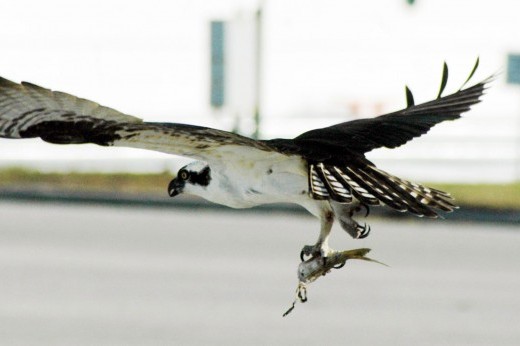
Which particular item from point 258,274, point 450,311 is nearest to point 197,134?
point 450,311

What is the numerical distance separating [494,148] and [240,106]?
561 centimetres

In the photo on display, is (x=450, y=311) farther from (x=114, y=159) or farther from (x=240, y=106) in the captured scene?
(x=114, y=159)

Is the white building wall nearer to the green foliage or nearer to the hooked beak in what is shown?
the green foliage

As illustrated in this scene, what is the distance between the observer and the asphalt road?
998cm

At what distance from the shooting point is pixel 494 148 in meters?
20.6

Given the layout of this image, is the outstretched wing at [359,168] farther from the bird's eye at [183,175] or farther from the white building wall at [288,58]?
the white building wall at [288,58]

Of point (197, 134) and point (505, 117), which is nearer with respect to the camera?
point (197, 134)

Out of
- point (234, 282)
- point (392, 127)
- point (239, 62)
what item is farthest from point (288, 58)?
point (392, 127)

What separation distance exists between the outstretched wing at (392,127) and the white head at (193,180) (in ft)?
0.99

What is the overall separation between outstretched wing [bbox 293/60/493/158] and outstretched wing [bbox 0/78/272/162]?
1.06ft

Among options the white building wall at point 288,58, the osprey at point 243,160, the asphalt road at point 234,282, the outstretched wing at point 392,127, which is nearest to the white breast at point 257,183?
the osprey at point 243,160

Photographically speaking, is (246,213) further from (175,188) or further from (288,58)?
(175,188)

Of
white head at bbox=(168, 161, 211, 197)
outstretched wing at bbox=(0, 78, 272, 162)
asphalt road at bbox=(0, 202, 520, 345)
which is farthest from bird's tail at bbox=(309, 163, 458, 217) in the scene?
asphalt road at bbox=(0, 202, 520, 345)

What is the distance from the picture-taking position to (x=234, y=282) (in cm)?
1189
